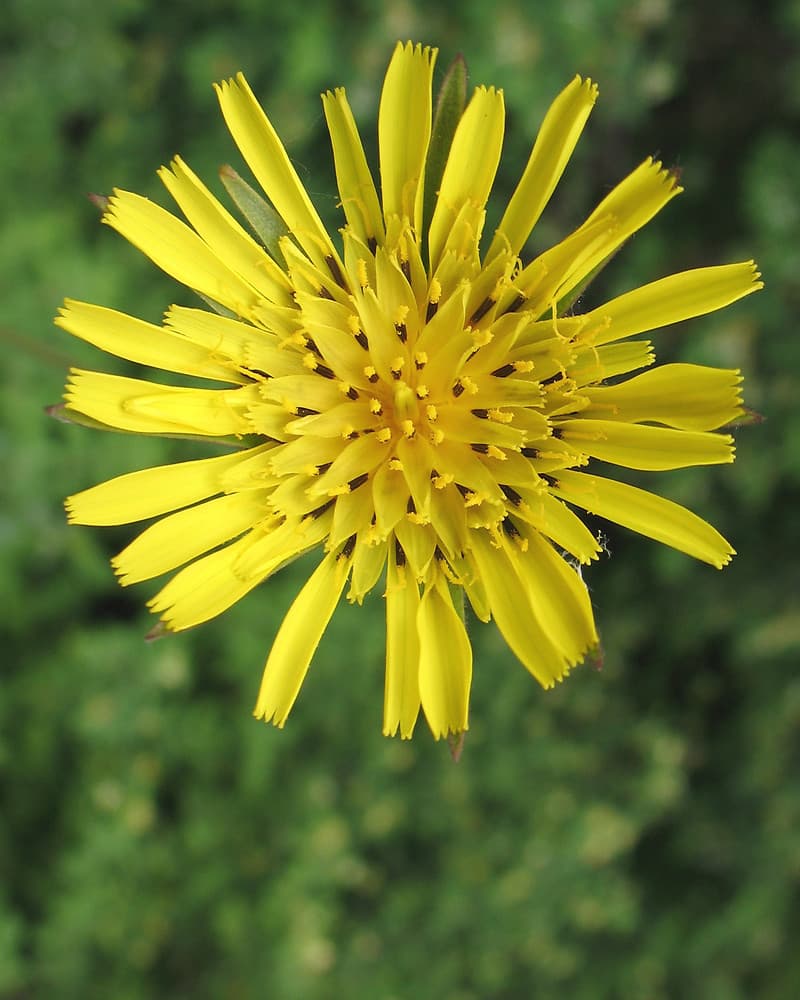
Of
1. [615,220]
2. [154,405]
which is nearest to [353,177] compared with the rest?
[615,220]

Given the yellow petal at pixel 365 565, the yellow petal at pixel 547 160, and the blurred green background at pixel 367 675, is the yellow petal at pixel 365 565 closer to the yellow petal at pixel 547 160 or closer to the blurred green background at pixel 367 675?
the yellow petal at pixel 547 160

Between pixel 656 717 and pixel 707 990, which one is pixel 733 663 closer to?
pixel 656 717

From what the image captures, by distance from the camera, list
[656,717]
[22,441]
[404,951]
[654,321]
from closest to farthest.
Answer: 1. [654,321]
2. [22,441]
3. [404,951]
4. [656,717]

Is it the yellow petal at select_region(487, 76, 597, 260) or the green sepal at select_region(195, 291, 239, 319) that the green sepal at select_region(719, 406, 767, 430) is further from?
the green sepal at select_region(195, 291, 239, 319)

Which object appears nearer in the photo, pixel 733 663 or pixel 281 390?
pixel 281 390

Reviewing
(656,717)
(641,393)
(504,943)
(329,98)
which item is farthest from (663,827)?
(329,98)

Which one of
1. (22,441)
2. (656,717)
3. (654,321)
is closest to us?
(654,321)

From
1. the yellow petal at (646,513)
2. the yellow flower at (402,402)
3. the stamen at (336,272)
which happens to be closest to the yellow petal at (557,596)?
the yellow flower at (402,402)
